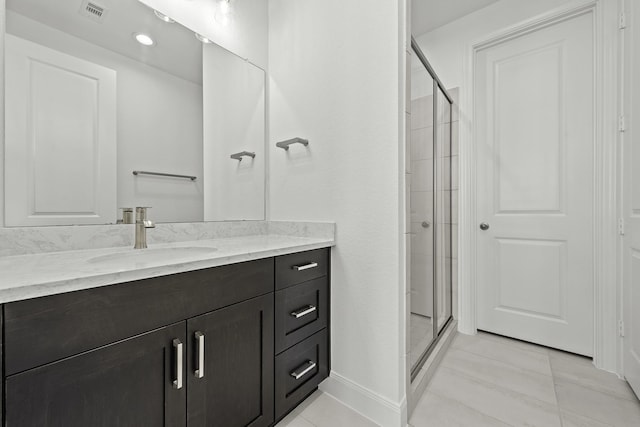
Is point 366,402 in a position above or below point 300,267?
below

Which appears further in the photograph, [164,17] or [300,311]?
[164,17]

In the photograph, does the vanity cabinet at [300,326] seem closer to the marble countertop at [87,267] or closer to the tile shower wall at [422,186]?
the marble countertop at [87,267]

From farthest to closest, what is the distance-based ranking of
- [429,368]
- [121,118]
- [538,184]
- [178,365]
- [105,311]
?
[538,184] < [429,368] < [121,118] < [178,365] < [105,311]

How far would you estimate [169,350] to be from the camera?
0.86 metres

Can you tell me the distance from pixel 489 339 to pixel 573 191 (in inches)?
49.9

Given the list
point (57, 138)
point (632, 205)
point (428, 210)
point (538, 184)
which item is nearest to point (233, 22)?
point (57, 138)

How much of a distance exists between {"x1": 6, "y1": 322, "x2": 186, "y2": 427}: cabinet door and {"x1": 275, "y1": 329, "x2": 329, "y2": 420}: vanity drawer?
17.7 inches

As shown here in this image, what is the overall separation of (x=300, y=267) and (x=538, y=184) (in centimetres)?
197

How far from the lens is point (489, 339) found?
2172 mm

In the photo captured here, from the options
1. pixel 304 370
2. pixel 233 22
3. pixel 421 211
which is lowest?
pixel 304 370

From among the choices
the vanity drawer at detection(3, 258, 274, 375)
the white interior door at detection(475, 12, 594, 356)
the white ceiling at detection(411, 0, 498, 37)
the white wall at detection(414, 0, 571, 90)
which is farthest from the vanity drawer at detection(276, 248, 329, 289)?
the white ceiling at detection(411, 0, 498, 37)

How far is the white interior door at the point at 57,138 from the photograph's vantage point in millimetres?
1032

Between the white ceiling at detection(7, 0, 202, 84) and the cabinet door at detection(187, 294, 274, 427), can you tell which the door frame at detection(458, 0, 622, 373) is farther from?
the white ceiling at detection(7, 0, 202, 84)

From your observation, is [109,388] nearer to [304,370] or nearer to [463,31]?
[304,370]
